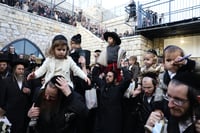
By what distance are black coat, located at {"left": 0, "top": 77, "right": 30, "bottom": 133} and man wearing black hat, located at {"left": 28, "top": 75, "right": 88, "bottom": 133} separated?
6.52ft

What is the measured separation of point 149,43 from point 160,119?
10918mm

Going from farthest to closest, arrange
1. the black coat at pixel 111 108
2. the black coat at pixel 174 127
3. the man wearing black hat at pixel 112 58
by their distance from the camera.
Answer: the man wearing black hat at pixel 112 58 < the black coat at pixel 111 108 < the black coat at pixel 174 127

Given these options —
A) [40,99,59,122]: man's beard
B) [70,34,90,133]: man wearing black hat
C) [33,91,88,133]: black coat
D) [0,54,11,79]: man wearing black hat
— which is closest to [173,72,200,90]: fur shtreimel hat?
[33,91,88,133]: black coat

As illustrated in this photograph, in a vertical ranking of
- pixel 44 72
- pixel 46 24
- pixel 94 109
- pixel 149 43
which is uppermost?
pixel 46 24

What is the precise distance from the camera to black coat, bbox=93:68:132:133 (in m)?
4.12

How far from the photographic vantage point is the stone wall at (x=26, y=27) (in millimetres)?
11633

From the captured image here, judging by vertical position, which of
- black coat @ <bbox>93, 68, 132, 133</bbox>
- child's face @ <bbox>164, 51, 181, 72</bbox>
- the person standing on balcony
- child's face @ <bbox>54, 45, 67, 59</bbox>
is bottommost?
black coat @ <bbox>93, 68, 132, 133</bbox>

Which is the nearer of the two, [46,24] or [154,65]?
[154,65]

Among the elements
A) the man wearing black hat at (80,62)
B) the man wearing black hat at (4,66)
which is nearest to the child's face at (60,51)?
the man wearing black hat at (80,62)

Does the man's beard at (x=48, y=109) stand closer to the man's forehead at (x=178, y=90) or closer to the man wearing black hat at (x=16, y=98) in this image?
the man's forehead at (x=178, y=90)

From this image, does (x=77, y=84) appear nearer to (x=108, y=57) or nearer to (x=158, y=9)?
(x=108, y=57)

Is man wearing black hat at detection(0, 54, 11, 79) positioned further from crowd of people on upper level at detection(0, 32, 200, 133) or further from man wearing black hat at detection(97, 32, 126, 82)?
man wearing black hat at detection(97, 32, 126, 82)

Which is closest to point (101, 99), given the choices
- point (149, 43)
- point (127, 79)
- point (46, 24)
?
point (127, 79)

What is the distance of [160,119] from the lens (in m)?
1.63
